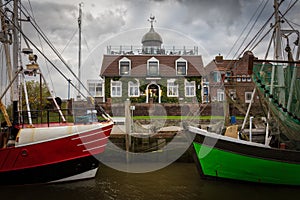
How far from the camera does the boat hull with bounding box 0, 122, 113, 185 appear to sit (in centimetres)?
1127

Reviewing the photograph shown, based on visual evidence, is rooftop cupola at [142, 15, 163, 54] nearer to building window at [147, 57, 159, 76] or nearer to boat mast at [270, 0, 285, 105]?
building window at [147, 57, 159, 76]

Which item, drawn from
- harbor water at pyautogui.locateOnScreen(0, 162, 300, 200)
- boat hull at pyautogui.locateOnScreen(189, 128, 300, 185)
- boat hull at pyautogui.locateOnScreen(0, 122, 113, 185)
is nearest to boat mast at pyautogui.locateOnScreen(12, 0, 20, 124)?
boat hull at pyautogui.locateOnScreen(0, 122, 113, 185)

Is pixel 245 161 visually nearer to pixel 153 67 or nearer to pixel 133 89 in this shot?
pixel 133 89

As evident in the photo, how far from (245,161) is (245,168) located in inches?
12.1

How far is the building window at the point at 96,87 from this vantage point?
34062 mm

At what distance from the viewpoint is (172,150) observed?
626 inches

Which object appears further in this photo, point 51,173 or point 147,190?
point 51,173

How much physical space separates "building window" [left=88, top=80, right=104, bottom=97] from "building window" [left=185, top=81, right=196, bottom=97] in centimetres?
929

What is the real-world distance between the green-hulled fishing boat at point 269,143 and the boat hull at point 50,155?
4.55 m

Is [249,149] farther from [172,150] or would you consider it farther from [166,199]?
[172,150]

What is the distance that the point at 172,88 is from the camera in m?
34.2

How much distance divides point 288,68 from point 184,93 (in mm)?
22251

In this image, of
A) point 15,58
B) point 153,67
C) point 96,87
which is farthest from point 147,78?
point 15,58

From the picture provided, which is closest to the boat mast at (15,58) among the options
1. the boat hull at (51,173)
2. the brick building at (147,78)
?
the boat hull at (51,173)
